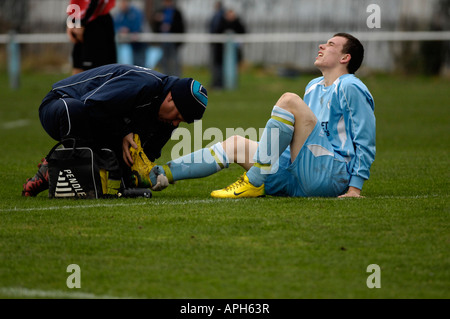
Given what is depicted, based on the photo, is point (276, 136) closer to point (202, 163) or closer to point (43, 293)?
point (202, 163)

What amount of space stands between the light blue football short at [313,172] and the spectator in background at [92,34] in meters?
3.79

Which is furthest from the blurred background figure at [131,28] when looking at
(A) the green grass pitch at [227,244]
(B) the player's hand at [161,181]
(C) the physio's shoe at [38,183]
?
(B) the player's hand at [161,181]

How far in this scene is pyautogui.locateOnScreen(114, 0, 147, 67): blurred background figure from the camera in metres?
19.3

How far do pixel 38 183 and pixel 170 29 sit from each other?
14325 millimetres

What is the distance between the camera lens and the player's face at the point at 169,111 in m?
5.93

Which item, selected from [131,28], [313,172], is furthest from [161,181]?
[131,28]

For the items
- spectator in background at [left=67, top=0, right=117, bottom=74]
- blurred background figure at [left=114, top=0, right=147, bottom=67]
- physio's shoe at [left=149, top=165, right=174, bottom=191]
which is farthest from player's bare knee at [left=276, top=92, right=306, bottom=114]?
blurred background figure at [left=114, top=0, right=147, bottom=67]

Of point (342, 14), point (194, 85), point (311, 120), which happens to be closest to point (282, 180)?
point (311, 120)

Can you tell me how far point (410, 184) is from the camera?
273 inches

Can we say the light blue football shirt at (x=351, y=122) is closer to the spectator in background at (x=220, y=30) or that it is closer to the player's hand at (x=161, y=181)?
the player's hand at (x=161, y=181)

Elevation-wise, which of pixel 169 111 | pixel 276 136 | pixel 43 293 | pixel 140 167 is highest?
pixel 169 111

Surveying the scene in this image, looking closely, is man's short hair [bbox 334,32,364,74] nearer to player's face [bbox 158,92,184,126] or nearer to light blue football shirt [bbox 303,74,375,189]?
light blue football shirt [bbox 303,74,375,189]

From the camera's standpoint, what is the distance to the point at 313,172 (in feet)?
18.9

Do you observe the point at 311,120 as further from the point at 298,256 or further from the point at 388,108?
the point at 388,108
